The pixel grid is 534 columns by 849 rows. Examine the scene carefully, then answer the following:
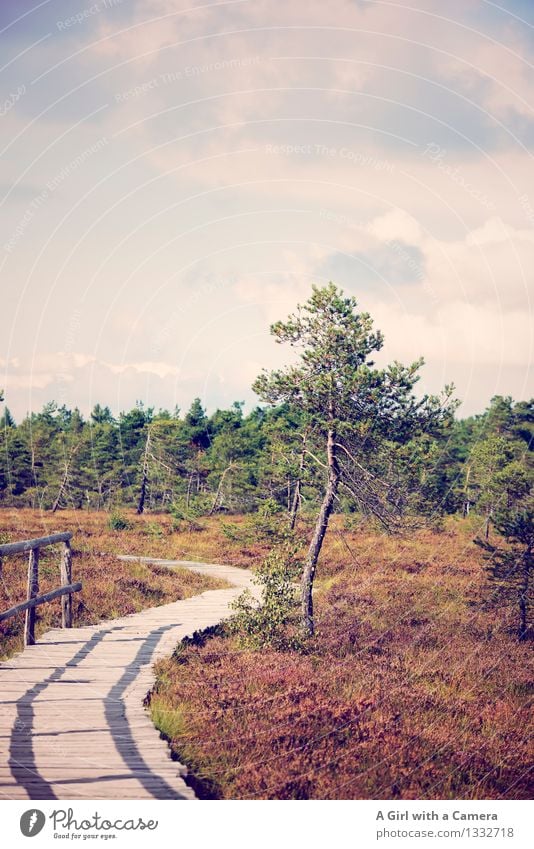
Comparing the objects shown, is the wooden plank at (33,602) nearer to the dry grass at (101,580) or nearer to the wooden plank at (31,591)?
the wooden plank at (31,591)

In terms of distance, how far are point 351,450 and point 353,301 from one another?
3.60 m

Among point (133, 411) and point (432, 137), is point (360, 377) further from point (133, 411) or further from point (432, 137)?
point (133, 411)

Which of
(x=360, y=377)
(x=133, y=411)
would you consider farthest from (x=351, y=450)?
(x=133, y=411)

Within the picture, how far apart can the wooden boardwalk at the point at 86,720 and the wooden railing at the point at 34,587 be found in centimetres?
46

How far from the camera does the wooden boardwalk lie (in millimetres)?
6945

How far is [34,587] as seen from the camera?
1235 centimetres

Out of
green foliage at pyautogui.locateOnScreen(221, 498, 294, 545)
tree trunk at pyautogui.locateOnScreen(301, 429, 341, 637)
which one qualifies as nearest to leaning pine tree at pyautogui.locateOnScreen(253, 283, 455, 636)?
→ tree trunk at pyautogui.locateOnScreen(301, 429, 341, 637)

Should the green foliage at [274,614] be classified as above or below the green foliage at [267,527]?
below

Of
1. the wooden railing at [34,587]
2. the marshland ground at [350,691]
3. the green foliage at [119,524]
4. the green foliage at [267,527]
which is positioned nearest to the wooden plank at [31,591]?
the wooden railing at [34,587]

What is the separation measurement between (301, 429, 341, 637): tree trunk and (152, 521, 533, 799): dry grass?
70 centimetres

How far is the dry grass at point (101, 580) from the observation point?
15.5 metres

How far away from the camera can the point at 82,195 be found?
15.3 m

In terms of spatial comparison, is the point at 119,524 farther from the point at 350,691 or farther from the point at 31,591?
the point at 350,691

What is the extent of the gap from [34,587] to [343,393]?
26.1 ft
